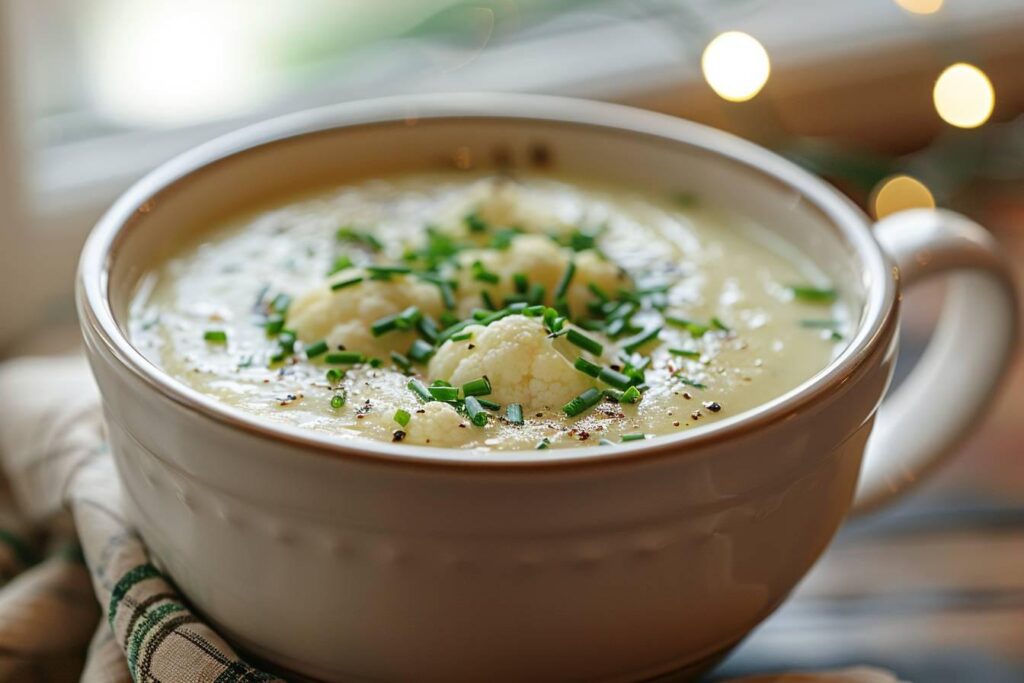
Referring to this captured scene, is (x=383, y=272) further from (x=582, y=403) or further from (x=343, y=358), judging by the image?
(x=582, y=403)

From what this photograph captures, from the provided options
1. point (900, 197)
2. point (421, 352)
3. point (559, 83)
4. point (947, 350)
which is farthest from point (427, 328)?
point (900, 197)

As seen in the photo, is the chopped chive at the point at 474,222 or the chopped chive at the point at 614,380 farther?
the chopped chive at the point at 474,222

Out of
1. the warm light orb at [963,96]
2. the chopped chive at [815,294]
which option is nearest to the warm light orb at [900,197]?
the warm light orb at [963,96]

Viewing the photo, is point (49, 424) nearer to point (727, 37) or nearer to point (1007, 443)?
point (1007, 443)

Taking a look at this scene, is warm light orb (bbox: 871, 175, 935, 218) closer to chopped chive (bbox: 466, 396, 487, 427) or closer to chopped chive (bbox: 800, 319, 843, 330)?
chopped chive (bbox: 800, 319, 843, 330)

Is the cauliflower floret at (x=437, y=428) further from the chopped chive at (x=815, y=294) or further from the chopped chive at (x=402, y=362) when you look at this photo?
the chopped chive at (x=815, y=294)

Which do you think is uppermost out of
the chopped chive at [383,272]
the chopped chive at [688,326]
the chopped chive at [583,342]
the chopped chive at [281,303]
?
the chopped chive at [383,272]

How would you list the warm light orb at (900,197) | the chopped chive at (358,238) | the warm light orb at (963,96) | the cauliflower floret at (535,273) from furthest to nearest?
the warm light orb at (963,96)
the warm light orb at (900,197)
the chopped chive at (358,238)
the cauliflower floret at (535,273)
